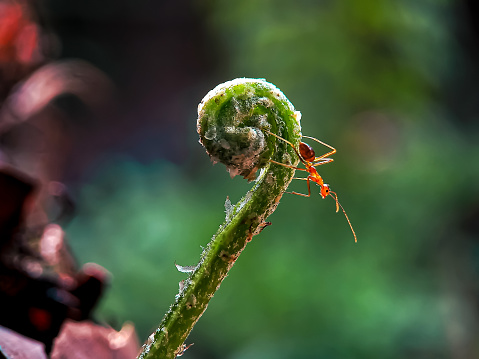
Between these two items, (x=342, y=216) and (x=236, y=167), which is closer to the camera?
(x=236, y=167)

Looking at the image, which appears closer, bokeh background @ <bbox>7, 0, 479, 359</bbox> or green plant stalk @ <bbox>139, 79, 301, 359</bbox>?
green plant stalk @ <bbox>139, 79, 301, 359</bbox>

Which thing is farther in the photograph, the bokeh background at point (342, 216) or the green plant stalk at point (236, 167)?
the bokeh background at point (342, 216)

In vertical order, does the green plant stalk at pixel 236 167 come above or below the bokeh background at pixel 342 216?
below

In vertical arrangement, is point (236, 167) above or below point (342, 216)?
below

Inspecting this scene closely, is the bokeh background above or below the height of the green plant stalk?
above
